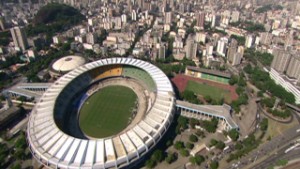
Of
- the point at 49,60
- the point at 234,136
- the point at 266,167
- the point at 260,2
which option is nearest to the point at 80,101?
the point at 49,60

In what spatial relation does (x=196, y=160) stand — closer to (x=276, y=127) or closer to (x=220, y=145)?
(x=220, y=145)

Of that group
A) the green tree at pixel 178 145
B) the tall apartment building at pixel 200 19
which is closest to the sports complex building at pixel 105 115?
the green tree at pixel 178 145

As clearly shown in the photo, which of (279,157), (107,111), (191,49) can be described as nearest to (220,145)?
(279,157)

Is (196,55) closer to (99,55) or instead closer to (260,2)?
(99,55)

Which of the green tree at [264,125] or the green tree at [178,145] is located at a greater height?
the green tree at [264,125]

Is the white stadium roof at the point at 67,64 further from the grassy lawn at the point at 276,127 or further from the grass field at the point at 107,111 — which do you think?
the grassy lawn at the point at 276,127
